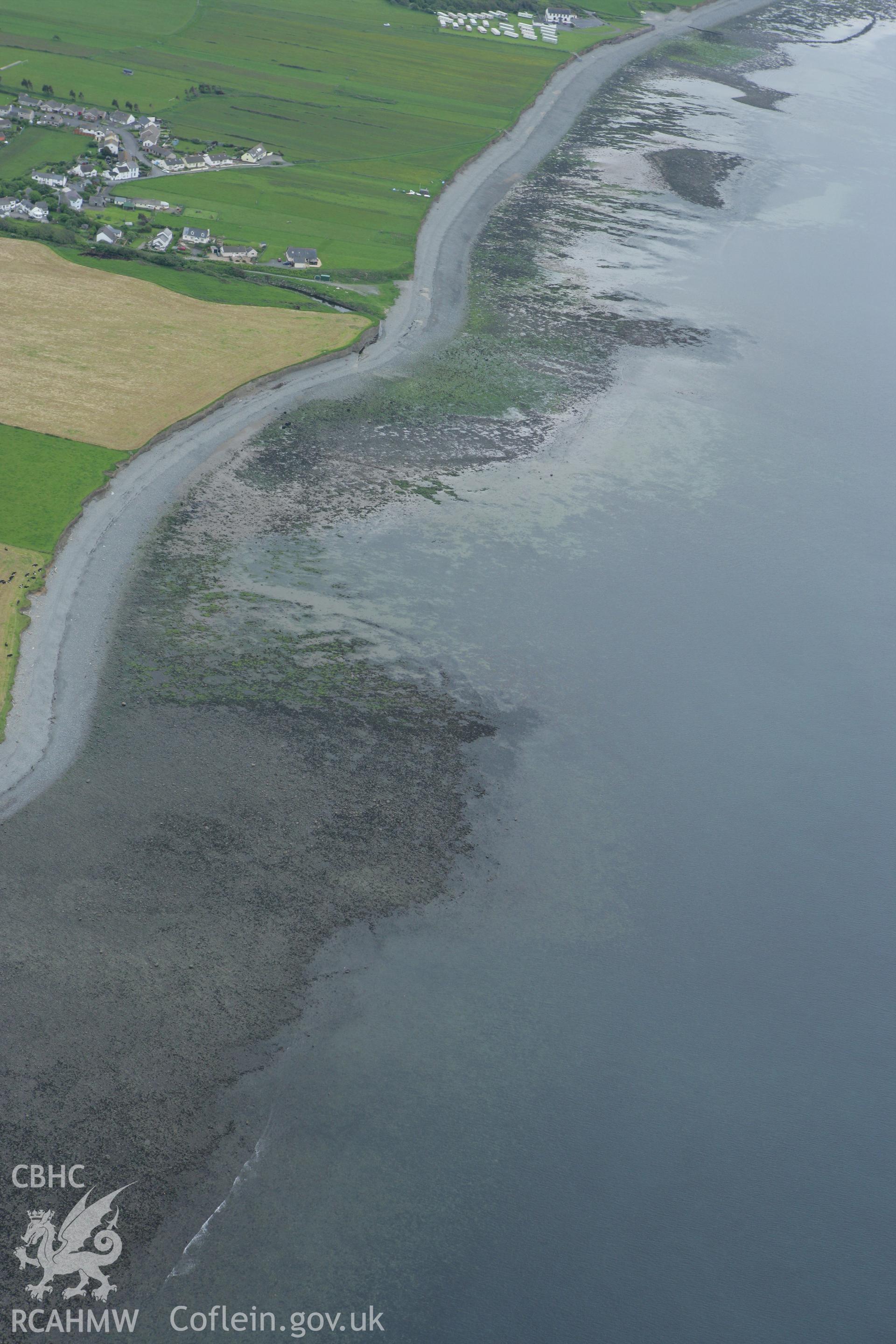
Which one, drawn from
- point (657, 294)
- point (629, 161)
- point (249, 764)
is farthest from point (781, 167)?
point (249, 764)

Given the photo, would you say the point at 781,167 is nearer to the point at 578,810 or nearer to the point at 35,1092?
the point at 578,810

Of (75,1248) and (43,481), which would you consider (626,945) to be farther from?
(43,481)

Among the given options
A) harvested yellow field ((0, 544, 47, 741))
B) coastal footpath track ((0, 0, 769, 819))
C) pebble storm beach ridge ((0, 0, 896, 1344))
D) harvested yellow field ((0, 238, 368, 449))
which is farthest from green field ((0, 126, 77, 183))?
harvested yellow field ((0, 544, 47, 741))

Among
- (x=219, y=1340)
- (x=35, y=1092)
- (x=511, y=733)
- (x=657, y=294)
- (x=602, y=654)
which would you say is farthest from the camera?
(x=657, y=294)

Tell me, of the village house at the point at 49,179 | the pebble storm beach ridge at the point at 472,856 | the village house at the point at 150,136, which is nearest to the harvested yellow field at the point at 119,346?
the pebble storm beach ridge at the point at 472,856

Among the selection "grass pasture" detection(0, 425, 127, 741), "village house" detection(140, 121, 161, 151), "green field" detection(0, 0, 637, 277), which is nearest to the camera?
"grass pasture" detection(0, 425, 127, 741)

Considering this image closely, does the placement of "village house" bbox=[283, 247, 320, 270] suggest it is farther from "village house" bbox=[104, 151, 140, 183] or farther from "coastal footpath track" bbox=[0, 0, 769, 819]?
"village house" bbox=[104, 151, 140, 183]

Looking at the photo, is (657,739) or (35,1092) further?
(657,739)
